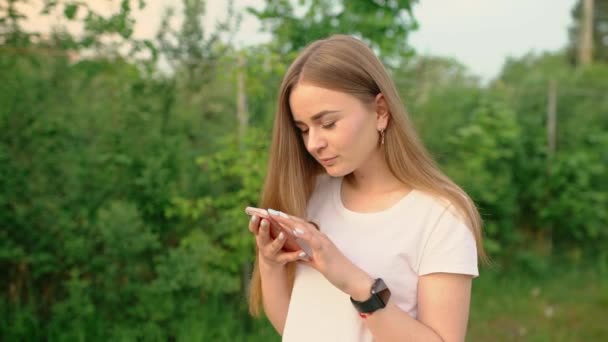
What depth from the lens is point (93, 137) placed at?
3.98 meters

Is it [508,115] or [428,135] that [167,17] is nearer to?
[428,135]

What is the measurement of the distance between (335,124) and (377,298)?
0.46 m

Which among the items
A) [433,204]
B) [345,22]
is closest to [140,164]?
[345,22]

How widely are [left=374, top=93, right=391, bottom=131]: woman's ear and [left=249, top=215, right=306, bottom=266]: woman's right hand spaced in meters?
0.41

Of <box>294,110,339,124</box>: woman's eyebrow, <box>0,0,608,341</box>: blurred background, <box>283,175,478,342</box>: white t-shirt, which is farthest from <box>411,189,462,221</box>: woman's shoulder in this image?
<box>0,0,608,341</box>: blurred background

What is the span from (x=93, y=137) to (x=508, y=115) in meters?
3.95

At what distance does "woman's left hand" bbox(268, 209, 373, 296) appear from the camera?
1.46 m

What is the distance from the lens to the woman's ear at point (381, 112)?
1723 mm

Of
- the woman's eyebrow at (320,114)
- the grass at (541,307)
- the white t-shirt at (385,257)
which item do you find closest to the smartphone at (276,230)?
the white t-shirt at (385,257)

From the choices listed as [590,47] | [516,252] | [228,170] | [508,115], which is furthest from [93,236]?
[590,47]

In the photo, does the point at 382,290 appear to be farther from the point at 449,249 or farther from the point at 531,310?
the point at 531,310

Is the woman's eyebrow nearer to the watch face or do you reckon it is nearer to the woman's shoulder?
the woman's shoulder

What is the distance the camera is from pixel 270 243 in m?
1.64

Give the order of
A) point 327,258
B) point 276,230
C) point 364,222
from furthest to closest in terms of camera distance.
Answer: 1. point 364,222
2. point 276,230
3. point 327,258
